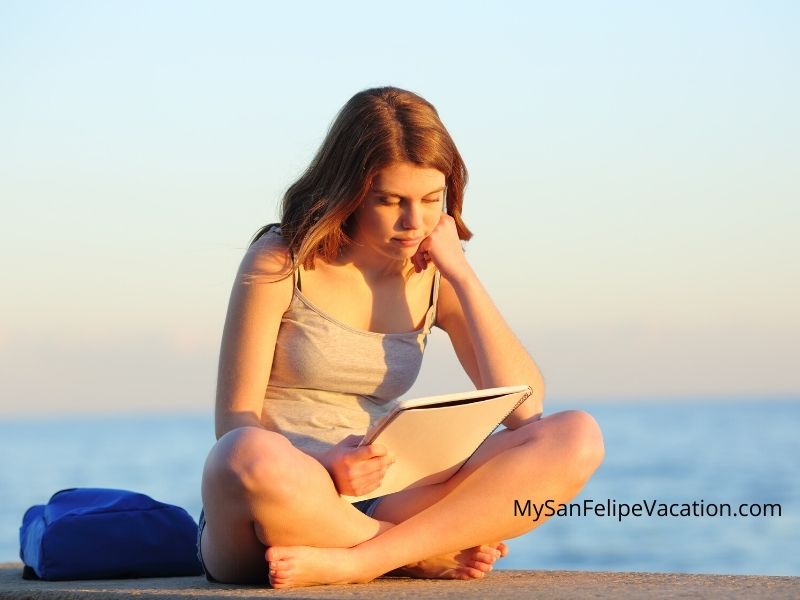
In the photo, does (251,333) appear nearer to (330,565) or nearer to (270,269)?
(270,269)

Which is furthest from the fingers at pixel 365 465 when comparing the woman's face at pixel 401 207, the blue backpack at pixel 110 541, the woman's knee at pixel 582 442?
the blue backpack at pixel 110 541

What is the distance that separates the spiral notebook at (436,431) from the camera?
299 cm

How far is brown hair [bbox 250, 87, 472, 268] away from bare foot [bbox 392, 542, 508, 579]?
994 mm

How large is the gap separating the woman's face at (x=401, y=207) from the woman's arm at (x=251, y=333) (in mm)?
293

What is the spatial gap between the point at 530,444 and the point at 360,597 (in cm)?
76

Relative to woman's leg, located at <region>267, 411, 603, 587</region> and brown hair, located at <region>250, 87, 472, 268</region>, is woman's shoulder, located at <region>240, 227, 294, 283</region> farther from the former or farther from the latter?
woman's leg, located at <region>267, 411, 603, 587</region>

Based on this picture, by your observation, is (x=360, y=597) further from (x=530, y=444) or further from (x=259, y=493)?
(x=530, y=444)

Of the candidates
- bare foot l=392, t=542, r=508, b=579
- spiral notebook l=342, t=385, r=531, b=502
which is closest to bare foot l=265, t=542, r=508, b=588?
bare foot l=392, t=542, r=508, b=579

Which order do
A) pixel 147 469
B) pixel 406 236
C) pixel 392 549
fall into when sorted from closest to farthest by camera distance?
pixel 392 549 < pixel 406 236 < pixel 147 469

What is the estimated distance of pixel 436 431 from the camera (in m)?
3.17

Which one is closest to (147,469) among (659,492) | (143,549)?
(659,492)

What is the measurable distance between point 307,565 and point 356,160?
4.09 feet

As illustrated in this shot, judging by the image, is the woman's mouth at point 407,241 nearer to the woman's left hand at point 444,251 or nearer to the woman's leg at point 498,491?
the woman's left hand at point 444,251

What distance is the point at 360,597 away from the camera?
2889mm
